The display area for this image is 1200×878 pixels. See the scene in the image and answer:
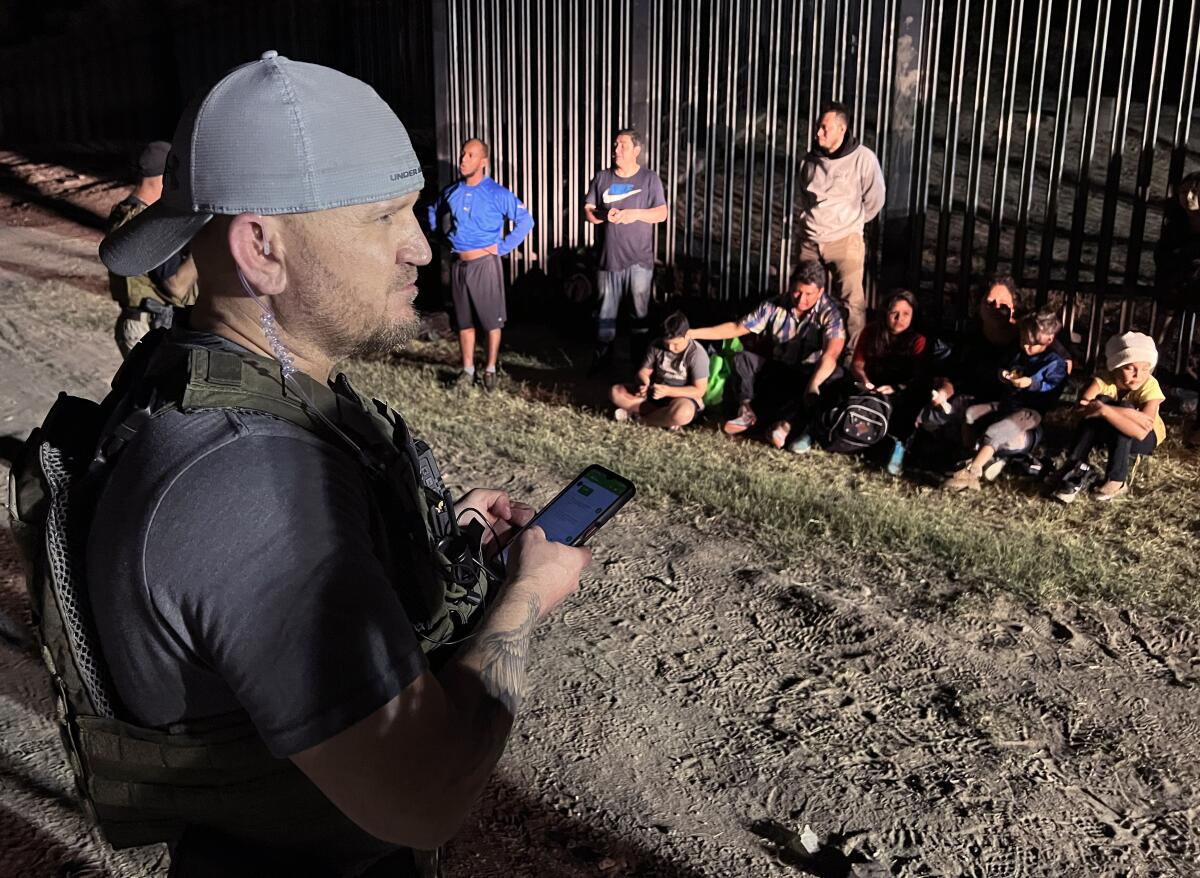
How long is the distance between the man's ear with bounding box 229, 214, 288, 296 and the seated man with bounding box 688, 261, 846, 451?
17.0 ft

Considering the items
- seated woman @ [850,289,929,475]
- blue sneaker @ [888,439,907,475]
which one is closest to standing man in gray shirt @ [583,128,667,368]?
seated woman @ [850,289,929,475]

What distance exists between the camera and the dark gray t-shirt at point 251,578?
1169 millimetres

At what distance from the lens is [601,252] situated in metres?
8.05

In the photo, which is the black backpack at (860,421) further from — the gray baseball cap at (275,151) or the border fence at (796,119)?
the gray baseball cap at (275,151)

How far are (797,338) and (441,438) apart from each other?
7.10 ft

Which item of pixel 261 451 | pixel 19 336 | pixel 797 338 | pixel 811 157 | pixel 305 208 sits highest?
pixel 305 208

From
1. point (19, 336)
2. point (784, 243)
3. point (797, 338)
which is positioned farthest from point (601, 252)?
point (19, 336)

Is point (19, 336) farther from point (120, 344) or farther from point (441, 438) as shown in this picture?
point (441, 438)

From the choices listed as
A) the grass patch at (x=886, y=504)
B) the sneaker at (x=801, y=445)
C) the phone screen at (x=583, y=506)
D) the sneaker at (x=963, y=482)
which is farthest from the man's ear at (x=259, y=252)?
the sneaker at (x=801, y=445)

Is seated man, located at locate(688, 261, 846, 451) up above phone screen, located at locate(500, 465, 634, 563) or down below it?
below

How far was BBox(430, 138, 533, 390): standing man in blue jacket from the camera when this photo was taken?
24.6 feet

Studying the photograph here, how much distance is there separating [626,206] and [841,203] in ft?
5.02

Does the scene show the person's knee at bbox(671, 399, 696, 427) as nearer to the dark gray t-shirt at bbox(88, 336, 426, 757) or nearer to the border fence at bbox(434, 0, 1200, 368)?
the border fence at bbox(434, 0, 1200, 368)

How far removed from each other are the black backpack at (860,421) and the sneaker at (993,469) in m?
0.55
